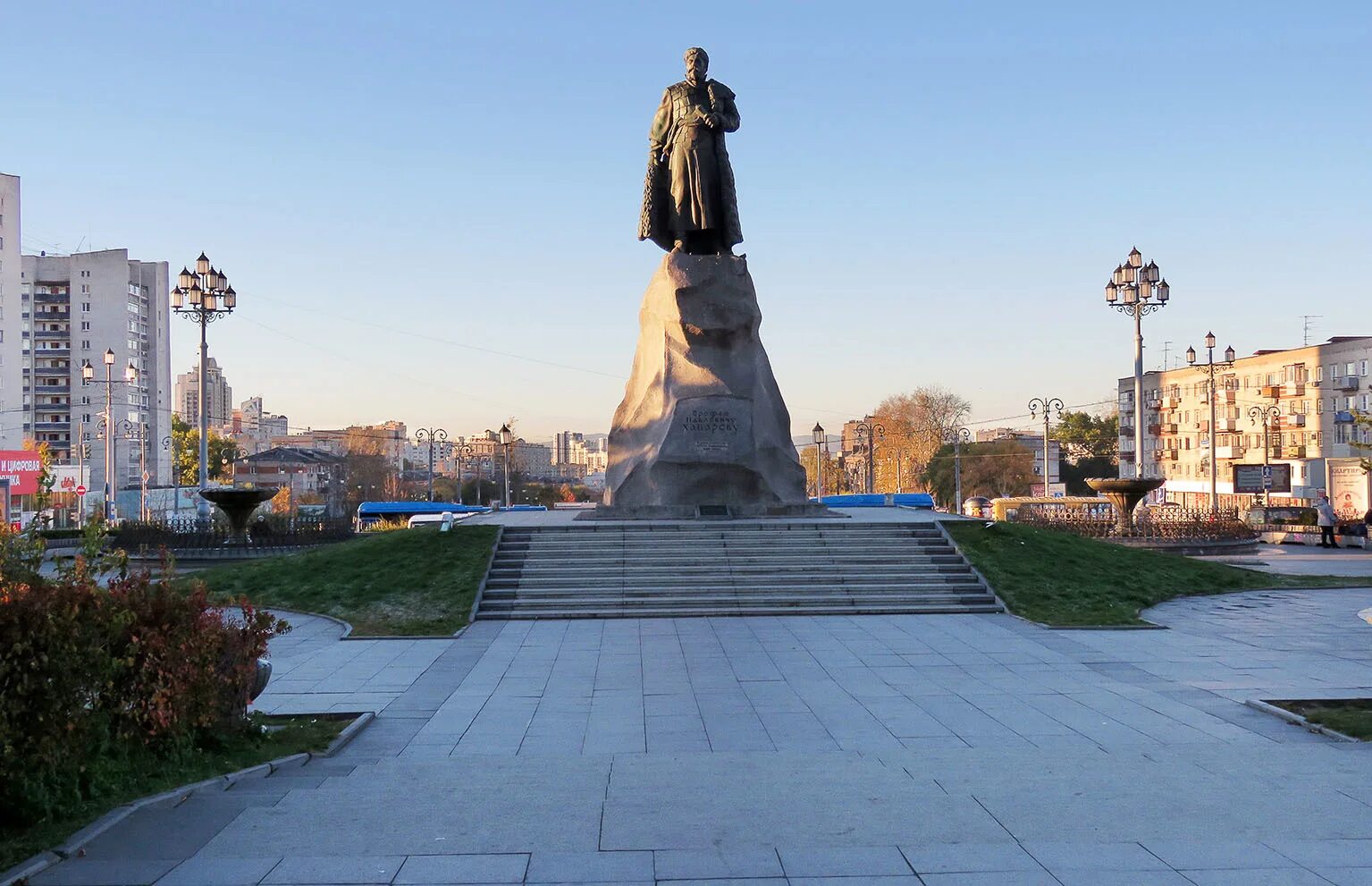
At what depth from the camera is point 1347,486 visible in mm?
36656

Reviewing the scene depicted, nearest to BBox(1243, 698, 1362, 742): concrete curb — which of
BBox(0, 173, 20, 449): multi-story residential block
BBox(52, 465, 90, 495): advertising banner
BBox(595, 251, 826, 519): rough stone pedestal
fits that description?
BBox(595, 251, 826, 519): rough stone pedestal

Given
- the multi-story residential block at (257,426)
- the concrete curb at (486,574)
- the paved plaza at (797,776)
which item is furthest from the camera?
the multi-story residential block at (257,426)

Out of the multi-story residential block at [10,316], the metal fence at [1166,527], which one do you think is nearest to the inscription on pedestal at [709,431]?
the metal fence at [1166,527]

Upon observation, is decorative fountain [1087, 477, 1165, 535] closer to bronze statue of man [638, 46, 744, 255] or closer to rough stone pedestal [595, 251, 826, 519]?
rough stone pedestal [595, 251, 826, 519]

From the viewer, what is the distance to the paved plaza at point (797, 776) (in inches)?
221

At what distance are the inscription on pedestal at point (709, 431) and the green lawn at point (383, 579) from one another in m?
4.26

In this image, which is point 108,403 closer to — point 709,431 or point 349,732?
point 709,431

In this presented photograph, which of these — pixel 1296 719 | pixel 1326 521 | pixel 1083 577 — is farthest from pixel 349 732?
pixel 1326 521

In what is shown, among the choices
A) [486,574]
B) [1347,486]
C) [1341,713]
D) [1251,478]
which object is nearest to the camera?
[1341,713]

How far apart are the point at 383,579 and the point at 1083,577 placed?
36.1ft

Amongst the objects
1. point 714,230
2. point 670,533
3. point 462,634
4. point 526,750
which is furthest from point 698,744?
point 714,230

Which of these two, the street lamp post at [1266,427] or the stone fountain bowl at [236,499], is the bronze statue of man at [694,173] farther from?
the street lamp post at [1266,427]

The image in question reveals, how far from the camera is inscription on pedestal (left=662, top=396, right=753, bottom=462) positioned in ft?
73.3

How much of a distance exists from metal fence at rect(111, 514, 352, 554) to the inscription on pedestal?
9.89 meters
